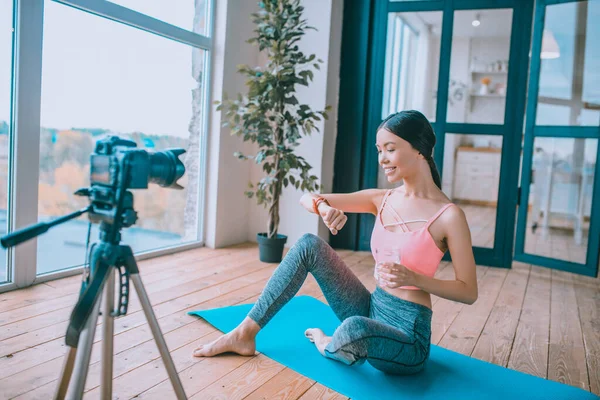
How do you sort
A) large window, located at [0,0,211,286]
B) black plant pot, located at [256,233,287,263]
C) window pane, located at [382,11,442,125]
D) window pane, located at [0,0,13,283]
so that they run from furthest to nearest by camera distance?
window pane, located at [382,11,442,125] < black plant pot, located at [256,233,287,263] < large window, located at [0,0,211,286] < window pane, located at [0,0,13,283]

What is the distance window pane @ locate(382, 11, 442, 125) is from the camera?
3646 millimetres

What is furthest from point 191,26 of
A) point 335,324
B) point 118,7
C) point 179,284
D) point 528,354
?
point 528,354

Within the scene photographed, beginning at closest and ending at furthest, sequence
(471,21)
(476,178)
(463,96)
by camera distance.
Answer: (471,21) → (476,178) → (463,96)

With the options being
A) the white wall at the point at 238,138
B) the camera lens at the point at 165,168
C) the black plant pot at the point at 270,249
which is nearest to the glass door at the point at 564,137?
the white wall at the point at 238,138

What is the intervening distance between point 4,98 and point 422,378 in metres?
2.15

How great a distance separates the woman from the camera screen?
65 cm

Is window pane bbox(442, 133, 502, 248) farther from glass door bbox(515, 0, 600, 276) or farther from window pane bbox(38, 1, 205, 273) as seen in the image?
window pane bbox(38, 1, 205, 273)

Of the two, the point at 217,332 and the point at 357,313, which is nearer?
the point at 357,313

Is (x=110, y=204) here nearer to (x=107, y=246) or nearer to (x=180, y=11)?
(x=107, y=246)

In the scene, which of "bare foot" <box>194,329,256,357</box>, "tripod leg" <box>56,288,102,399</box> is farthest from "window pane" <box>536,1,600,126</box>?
"tripod leg" <box>56,288,102,399</box>

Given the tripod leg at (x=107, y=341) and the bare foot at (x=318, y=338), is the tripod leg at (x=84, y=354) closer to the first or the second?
the tripod leg at (x=107, y=341)

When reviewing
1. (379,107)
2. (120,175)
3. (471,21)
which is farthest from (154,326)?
(471,21)

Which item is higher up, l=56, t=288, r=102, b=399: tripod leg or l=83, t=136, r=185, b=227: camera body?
l=83, t=136, r=185, b=227: camera body

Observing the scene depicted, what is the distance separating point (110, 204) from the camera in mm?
1079
